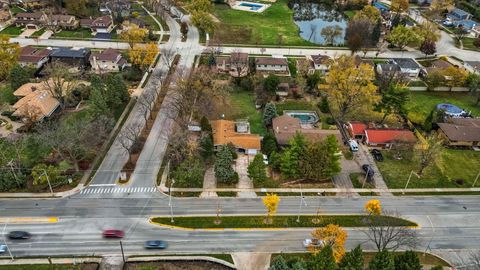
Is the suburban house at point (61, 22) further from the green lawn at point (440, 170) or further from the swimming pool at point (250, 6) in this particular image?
the green lawn at point (440, 170)

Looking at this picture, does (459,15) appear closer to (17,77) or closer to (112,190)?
(112,190)

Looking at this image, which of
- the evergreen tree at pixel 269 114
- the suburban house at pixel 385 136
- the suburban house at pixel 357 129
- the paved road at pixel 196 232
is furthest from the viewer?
the evergreen tree at pixel 269 114

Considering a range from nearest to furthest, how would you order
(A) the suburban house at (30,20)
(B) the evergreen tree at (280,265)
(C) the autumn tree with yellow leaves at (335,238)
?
(B) the evergreen tree at (280,265) → (C) the autumn tree with yellow leaves at (335,238) → (A) the suburban house at (30,20)

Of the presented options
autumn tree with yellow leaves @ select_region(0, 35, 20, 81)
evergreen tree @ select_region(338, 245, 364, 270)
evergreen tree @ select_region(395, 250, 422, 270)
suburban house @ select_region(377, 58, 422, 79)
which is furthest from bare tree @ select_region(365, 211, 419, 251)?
autumn tree with yellow leaves @ select_region(0, 35, 20, 81)

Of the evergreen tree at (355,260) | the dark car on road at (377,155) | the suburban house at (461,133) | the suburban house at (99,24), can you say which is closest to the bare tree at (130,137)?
the evergreen tree at (355,260)

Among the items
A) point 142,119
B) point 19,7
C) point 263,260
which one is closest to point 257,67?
point 142,119

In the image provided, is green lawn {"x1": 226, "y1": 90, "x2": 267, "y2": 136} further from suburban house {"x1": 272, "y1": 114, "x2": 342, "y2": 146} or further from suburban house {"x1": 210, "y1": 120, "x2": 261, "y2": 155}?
suburban house {"x1": 272, "y1": 114, "x2": 342, "y2": 146}
